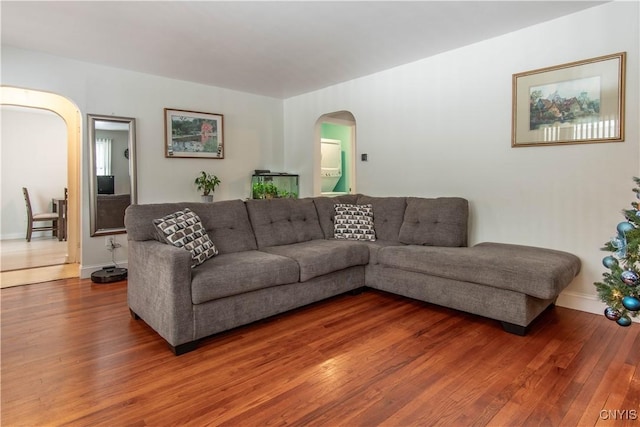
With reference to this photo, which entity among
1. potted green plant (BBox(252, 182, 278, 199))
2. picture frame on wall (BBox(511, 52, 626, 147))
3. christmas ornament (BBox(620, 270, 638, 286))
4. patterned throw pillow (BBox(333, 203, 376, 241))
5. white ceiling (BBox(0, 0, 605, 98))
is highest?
white ceiling (BBox(0, 0, 605, 98))

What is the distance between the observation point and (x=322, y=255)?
2965 millimetres

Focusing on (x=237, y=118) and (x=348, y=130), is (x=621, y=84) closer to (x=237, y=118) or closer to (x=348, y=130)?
(x=237, y=118)

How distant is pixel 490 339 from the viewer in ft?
7.89

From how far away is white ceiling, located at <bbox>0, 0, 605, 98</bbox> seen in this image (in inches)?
108

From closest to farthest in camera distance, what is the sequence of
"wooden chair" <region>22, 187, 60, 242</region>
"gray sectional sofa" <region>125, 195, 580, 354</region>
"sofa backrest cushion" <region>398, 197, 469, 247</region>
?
1. "gray sectional sofa" <region>125, 195, 580, 354</region>
2. "sofa backrest cushion" <region>398, 197, 469, 247</region>
3. "wooden chair" <region>22, 187, 60, 242</region>

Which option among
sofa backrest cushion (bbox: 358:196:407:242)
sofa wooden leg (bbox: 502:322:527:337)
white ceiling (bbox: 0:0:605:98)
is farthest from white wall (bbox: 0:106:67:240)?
sofa wooden leg (bbox: 502:322:527:337)

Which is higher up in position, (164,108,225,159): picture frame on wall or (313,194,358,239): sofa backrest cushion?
(164,108,225,159): picture frame on wall

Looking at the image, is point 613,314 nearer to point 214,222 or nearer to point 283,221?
point 283,221

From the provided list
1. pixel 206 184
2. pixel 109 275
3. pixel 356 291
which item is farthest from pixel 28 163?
pixel 356 291

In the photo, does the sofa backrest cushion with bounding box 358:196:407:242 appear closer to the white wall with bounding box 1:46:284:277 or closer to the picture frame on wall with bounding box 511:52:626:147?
the picture frame on wall with bounding box 511:52:626:147

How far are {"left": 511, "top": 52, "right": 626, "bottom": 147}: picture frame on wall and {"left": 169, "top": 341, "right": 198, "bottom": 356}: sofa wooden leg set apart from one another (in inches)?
125

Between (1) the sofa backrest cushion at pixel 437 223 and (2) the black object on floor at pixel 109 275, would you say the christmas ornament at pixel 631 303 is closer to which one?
(1) the sofa backrest cushion at pixel 437 223

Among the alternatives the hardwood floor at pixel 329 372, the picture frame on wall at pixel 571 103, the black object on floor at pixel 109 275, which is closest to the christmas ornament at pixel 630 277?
the hardwood floor at pixel 329 372

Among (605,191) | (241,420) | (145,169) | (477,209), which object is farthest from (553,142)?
(145,169)
